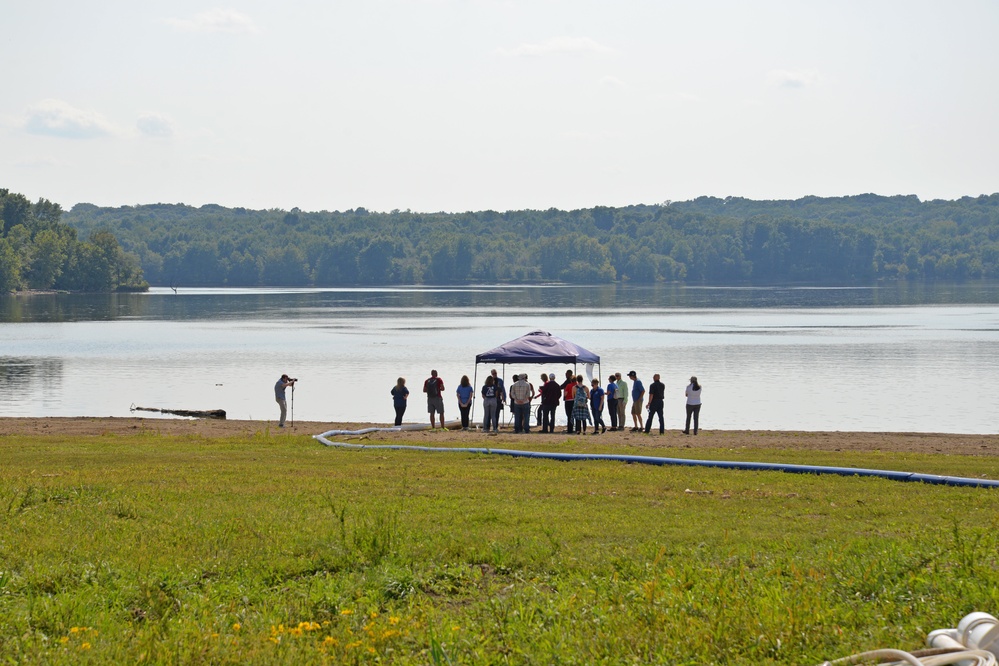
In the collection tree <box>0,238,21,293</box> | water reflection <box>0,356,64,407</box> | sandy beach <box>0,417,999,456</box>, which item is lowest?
Result: water reflection <box>0,356,64,407</box>

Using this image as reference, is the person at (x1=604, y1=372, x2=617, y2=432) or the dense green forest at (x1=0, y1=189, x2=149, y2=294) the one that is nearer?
the person at (x1=604, y1=372, x2=617, y2=432)

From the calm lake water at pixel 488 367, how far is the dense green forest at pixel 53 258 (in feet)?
230

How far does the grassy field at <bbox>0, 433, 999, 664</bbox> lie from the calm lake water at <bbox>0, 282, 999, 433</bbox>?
20357mm

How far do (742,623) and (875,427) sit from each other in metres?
27.5

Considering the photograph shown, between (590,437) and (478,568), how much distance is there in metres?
15.6

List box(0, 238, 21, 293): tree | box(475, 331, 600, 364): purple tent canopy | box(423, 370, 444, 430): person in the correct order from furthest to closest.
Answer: box(0, 238, 21, 293): tree → box(475, 331, 600, 364): purple tent canopy → box(423, 370, 444, 430): person

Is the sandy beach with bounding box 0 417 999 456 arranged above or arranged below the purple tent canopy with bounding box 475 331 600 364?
below

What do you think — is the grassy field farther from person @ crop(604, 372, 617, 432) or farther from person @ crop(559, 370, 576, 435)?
person @ crop(604, 372, 617, 432)

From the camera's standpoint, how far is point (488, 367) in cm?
5278

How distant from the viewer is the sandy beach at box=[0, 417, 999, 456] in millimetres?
22344

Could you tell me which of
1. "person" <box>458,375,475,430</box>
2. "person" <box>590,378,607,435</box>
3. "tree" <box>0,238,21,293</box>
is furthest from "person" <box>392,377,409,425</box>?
"tree" <box>0,238,21,293</box>

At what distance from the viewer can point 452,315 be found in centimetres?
10994

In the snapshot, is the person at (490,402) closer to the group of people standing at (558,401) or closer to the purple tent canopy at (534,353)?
the group of people standing at (558,401)

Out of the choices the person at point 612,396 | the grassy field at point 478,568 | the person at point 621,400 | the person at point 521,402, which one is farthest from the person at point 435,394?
the grassy field at point 478,568
